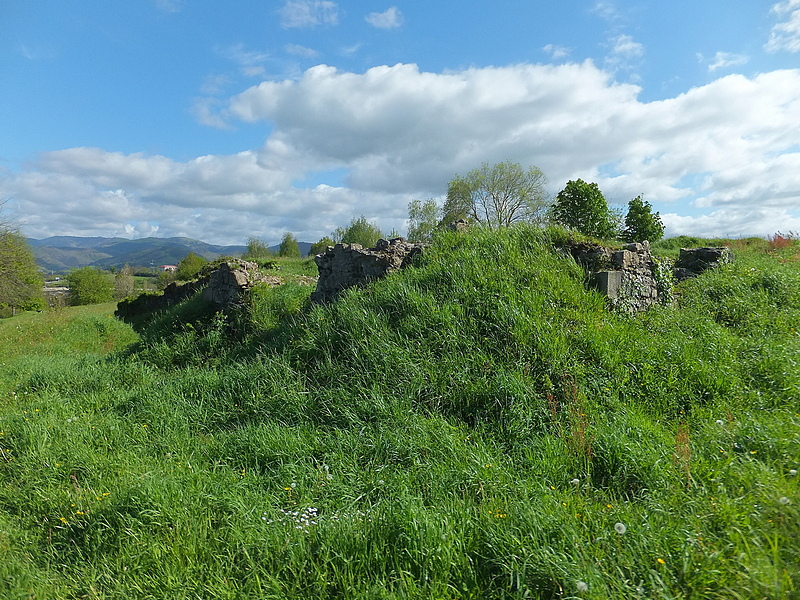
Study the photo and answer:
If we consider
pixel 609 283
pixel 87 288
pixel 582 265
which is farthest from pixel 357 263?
pixel 87 288

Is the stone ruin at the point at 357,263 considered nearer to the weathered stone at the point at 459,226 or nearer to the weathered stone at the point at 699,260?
the weathered stone at the point at 459,226

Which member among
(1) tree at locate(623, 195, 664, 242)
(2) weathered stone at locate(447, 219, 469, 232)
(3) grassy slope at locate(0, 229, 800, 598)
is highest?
(1) tree at locate(623, 195, 664, 242)

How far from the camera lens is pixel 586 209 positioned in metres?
25.0

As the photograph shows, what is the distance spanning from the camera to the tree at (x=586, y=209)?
24828mm

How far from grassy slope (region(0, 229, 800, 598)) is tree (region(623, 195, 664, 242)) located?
860 inches

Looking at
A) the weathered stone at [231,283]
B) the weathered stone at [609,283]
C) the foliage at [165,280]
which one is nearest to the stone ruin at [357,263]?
the weathered stone at [231,283]

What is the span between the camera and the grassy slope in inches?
104

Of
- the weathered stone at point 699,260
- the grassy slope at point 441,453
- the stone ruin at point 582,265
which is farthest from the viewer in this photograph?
the weathered stone at point 699,260

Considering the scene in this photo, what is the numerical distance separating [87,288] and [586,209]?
58.5 metres

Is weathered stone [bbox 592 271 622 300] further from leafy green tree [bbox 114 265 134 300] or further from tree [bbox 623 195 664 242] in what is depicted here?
leafy green tree [bbox 114 265 134 300]

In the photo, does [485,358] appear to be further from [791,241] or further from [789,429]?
[791,241]

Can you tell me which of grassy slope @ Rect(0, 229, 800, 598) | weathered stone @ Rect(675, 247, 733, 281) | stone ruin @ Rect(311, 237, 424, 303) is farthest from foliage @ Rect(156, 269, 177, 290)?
weathered stone @ Rect(675, 247, 733, 281)

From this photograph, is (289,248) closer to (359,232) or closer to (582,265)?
(359,232)

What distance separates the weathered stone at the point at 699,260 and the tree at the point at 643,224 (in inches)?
742
